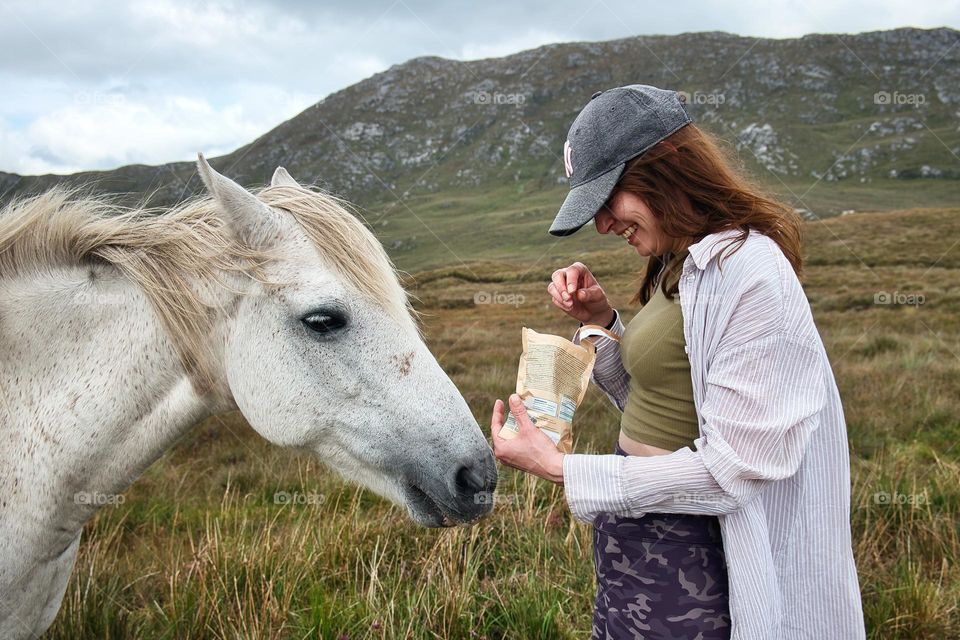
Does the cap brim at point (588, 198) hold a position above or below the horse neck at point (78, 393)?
above

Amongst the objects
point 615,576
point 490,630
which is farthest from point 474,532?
point 615,576

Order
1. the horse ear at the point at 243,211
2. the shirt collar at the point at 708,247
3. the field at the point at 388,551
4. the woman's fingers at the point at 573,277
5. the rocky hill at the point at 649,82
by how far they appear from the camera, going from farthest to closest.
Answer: the rocky hill at the point at 649,82, the field at the point at 388,551, the woman's fingers at the point at 573,277, the horse ear at the point at 243,211, the shirt collar at the point at 708,247

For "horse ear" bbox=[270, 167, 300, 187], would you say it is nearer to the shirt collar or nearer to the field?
the field

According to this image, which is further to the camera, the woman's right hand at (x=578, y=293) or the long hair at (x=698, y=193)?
the woman's right hand at (x=578, y=293)

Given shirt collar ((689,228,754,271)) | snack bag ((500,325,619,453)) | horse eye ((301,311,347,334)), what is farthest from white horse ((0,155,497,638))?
shirt collar ((689,228,754,271))

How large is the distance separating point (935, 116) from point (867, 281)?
136017 mm

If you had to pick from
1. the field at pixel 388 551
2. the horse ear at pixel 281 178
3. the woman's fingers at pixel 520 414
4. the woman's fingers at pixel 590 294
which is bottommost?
the field at pixel 388 551

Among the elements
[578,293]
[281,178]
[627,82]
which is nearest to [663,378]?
[578,293]

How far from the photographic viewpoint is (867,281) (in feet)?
74.8

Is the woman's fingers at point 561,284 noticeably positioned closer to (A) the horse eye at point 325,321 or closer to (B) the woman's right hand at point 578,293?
(B) the woman's right hand at point 578,293

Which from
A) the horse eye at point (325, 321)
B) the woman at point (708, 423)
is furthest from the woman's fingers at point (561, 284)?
the horse eye at point (325, 321)

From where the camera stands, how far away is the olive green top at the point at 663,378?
6.39ft

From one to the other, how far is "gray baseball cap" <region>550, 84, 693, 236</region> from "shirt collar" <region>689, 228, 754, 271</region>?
0.32 m

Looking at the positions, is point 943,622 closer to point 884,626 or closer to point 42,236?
point 884,626
